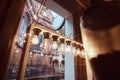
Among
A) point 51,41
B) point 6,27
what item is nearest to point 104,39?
point 6,27

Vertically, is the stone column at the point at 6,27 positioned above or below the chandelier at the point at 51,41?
below

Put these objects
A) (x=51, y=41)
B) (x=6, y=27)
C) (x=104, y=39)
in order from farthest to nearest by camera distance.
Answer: (x=51, y=41)
(x=104, y=39)
(x=6, y=27)

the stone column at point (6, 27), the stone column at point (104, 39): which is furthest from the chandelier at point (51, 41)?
the stone column at point (6, 27)

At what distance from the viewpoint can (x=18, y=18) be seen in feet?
1.04

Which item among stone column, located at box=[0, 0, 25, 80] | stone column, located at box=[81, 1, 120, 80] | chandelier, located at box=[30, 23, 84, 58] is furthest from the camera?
chandelier, located at box=[30, 23, 84, 58]

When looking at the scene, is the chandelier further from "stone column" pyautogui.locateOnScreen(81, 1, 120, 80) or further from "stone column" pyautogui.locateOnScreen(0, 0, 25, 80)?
"stone column" pyautogui.locateOnScreen(0, 0, 25, 80)

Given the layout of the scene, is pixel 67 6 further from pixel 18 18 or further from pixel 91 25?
pixel 18 18

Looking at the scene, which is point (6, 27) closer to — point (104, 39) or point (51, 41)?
point (104, 39)

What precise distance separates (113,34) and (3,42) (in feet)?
1.45

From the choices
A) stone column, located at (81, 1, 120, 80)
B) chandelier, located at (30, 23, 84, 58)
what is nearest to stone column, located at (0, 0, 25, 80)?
stone column, located at (81, 1, 120, 80)

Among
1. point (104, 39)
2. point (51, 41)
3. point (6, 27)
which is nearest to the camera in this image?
point (6, 27)

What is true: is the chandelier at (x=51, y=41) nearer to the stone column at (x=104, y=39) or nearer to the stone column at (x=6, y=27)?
the stone column at (x=104, y=39)

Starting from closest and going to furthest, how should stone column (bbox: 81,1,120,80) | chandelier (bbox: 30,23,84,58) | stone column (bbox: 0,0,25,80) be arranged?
stone column (bbox: 0,0,25,80), stone column (bbox: 81,1,120,80), chandelier (bbox: 30,23,84,58)

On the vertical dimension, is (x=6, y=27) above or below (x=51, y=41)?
below
